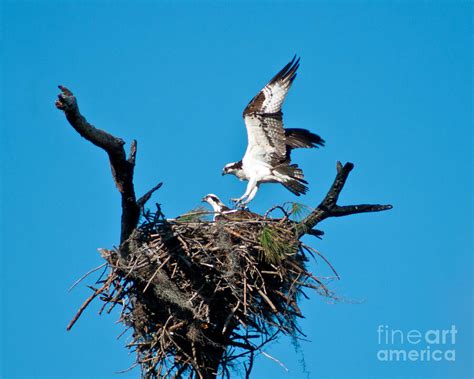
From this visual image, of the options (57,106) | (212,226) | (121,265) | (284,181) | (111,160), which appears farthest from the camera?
(284,181)

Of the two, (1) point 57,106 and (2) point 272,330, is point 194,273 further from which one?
(1) point 57,106

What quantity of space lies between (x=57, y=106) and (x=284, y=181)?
15.2ft

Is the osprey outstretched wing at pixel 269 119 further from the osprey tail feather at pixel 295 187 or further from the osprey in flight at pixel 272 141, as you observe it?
the osprey tail feather at pixel 295 187

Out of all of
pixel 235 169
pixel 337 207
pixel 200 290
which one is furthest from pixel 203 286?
pixel 235 169

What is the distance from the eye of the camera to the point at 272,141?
35.0 ft

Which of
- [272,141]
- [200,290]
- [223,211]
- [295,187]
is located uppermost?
[272,141]

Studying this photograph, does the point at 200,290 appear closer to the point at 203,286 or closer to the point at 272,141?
the point at 203,286

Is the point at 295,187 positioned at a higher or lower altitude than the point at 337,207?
higher

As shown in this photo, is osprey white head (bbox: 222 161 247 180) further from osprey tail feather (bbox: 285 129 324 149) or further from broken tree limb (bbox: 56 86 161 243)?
broken tree limb (bbox: 56 86 161 243)

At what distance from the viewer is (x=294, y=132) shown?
10938 mm

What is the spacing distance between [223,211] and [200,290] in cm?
173

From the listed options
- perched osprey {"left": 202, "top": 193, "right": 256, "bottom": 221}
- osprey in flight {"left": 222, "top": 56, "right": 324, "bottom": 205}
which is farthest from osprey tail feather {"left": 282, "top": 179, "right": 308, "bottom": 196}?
perched osprey {"left": 202, "top": 193, "right": 256, "bottom": 221}

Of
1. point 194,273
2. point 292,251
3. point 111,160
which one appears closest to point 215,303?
point 194,273

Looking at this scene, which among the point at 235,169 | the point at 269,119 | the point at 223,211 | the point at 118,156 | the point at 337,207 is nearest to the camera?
the point at 118,156
